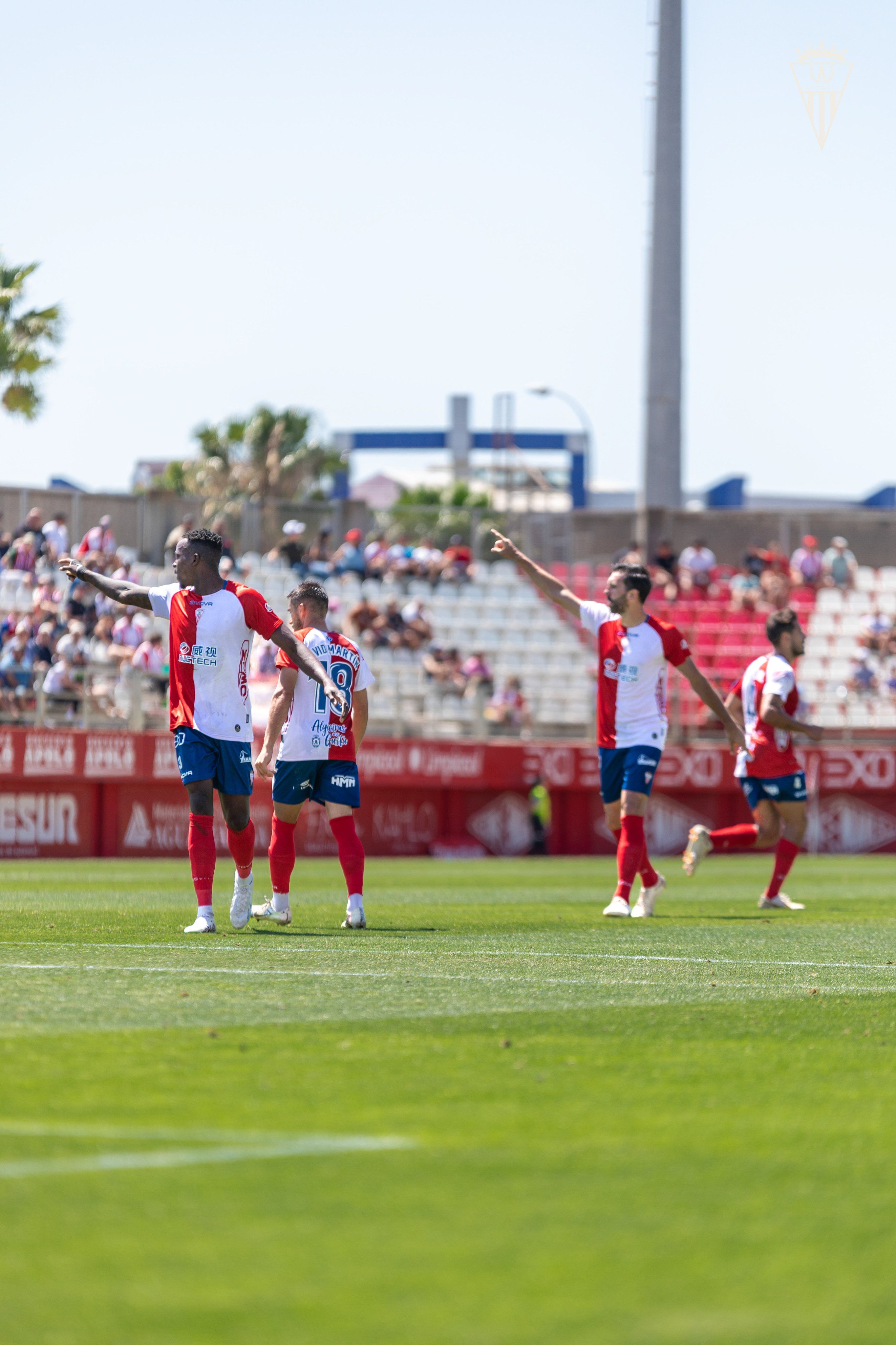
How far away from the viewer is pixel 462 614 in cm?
3522

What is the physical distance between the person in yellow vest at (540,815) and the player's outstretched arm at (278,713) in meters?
19.9

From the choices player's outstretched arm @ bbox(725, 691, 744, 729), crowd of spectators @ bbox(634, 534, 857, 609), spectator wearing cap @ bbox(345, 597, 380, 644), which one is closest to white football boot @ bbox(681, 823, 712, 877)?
player's outstretched arm @ bbox(725, 691, 744, 729)

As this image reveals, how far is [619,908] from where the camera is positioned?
12.2 m

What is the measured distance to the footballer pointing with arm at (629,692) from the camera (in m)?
12.0

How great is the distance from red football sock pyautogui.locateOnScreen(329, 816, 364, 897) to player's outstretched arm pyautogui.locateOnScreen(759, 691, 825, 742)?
3.66 metres

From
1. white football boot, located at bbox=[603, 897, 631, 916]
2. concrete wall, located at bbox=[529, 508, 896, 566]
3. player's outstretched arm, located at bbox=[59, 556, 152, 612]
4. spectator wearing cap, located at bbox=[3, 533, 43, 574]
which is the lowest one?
white football boot, located at bbox=[603, 897, 631, 916]

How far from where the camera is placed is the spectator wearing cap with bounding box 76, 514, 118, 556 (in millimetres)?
31562

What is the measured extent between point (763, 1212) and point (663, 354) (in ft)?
134

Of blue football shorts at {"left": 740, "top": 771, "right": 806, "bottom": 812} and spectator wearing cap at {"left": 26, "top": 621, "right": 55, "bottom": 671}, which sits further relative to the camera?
spectator wearing cap at {"left": 26, "top": 621, "right": 55, "bottom": 671}

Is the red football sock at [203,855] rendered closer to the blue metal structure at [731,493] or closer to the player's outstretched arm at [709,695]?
the player's outstretched arm at [709,695]

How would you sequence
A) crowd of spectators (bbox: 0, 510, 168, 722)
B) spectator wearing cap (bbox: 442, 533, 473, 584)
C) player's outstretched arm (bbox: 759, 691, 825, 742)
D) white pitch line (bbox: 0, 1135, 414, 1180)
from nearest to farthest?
white pitch line (bbox: 0, 1135, 414, 1180)
player's outstretched arm (bbox: 759, 691, 825, 742)
crowd of spectators (bbox: 0, 510, 168, 722)
spectator wearing cap (bbox: 442, 533, 473, 584)

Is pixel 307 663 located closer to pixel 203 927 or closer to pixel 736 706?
pixel 203 927

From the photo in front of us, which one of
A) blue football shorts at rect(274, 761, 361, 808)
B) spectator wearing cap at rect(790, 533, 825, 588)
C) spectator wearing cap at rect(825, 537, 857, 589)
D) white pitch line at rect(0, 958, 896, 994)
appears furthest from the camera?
spectator wearing cap at rect(825, 537, 857, 589)

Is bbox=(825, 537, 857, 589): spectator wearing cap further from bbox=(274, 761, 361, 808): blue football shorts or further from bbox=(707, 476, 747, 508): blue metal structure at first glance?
bbox=(707, 476, 747, 508): blue metal structure
